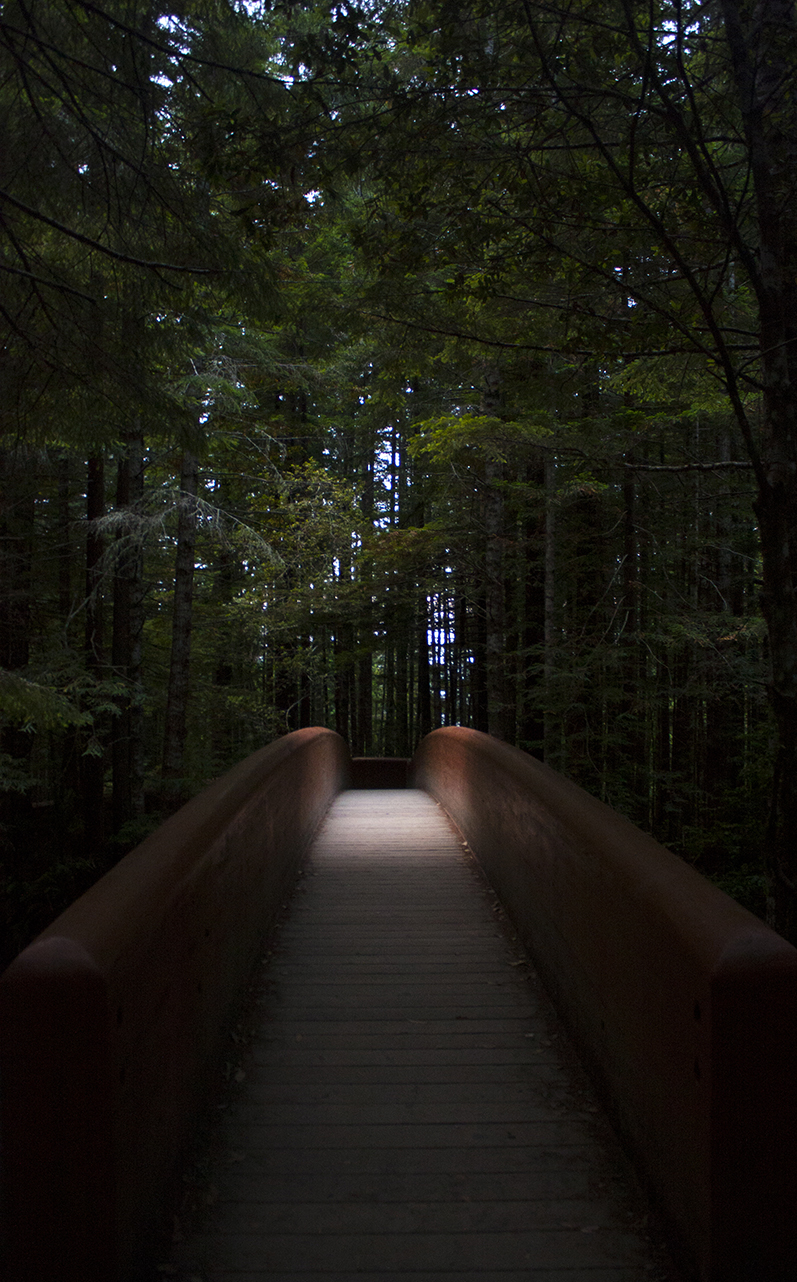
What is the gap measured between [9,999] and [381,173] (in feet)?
13.4

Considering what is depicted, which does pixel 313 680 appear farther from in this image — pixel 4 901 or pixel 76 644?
pixel 4 901

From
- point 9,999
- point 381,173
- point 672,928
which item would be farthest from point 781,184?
point 9,999

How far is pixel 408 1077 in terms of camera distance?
3434 mm

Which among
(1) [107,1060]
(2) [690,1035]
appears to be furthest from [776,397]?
(1) [107,1060]

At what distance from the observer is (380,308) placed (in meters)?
5.99

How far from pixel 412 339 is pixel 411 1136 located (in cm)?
512

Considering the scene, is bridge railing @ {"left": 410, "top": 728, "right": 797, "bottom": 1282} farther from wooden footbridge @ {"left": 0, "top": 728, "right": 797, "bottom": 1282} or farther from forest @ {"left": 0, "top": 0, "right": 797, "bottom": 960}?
forest @ {"left": 0, "top": 0, "right": 797, "bottom": 960}

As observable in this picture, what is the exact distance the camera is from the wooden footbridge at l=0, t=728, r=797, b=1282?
78.5 inches

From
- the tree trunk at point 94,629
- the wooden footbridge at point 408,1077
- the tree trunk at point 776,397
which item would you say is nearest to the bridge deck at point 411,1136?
the wooden footbridge at point 408,1077

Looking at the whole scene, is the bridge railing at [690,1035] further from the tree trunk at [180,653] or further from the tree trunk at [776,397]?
the tree trunk at [180,653]

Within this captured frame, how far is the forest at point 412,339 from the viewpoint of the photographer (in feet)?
12.3

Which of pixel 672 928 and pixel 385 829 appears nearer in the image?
pixel 672 928

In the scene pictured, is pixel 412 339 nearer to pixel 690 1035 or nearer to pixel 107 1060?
pixel 690 1035

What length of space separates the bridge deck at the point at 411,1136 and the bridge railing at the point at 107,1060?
1.08ft
